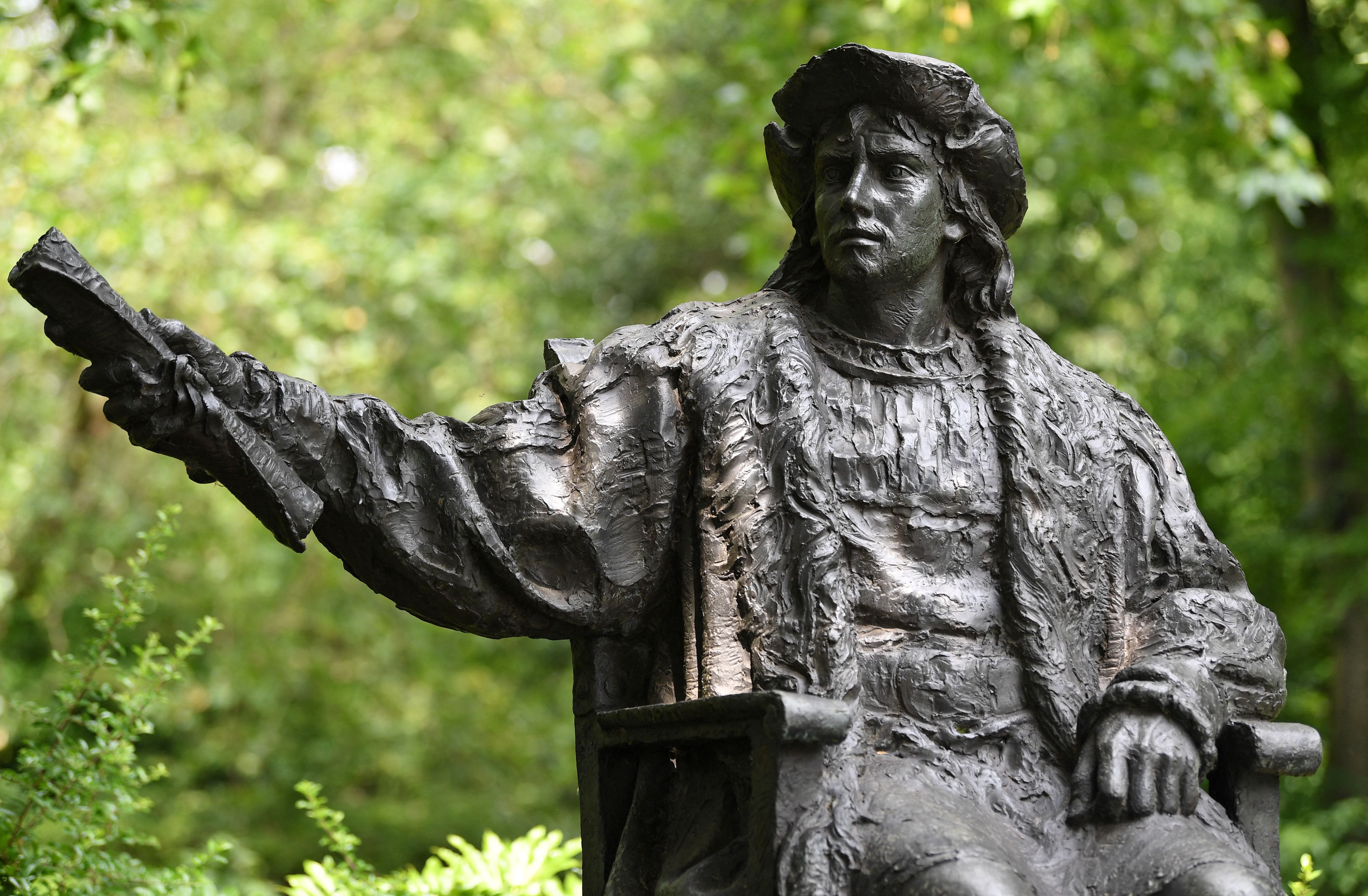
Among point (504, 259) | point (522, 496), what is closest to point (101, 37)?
point (522, 496)

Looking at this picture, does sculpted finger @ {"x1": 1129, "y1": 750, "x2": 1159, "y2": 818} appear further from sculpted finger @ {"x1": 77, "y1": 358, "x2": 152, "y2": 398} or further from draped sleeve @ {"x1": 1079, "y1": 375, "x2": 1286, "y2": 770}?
sculpted finger @ {"x1": 77, "y1": 358, "x2": 152, "y2": 398}

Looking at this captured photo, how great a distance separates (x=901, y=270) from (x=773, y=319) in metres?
0.28

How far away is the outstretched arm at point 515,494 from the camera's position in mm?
3018

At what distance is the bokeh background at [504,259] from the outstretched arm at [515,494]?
7.77ft

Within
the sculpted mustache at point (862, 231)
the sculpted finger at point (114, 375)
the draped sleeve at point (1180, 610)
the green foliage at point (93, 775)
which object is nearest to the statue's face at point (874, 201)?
the sculpted mustache at point (862, 231)

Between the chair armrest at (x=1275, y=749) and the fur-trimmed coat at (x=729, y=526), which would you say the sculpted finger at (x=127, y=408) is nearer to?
the fur-trimmed coat at (x=729, y=526)

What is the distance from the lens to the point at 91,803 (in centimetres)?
392

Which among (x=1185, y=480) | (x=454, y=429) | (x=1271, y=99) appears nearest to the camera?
(x=454, y=429)

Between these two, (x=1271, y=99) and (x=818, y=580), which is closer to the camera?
(x=818, y=580)

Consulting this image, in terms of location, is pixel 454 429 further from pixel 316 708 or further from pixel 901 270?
pixel 316 708

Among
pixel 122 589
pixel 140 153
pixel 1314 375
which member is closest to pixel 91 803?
pixel 122 589

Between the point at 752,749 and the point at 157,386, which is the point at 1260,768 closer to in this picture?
the point at 752,749

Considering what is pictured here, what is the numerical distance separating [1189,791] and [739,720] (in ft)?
2.75

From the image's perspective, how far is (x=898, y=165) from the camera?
127 inches
